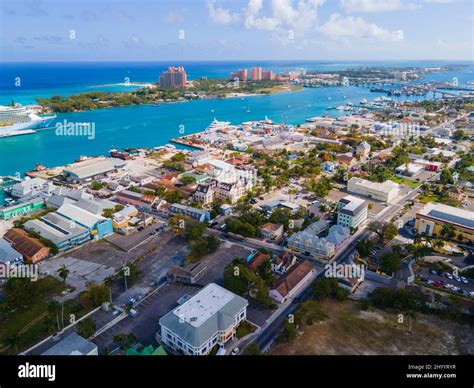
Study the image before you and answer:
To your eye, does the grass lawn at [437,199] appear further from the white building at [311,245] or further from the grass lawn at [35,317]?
the grass lawn at [35,317]

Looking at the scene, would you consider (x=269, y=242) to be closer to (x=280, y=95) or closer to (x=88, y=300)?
(x=88, y=300)

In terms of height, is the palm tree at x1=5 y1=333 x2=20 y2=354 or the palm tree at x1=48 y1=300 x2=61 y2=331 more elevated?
the palm tree at x1=48 y1=300 x2=61 y2=331

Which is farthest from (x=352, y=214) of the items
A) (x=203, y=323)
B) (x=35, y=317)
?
(x=35, y=317)

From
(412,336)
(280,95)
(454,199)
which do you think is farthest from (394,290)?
(280,95)

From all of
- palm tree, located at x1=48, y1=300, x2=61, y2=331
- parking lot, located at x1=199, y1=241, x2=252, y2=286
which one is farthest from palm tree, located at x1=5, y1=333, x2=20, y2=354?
parking lot, located at x1=199, y1=241, x2=252, y2=286

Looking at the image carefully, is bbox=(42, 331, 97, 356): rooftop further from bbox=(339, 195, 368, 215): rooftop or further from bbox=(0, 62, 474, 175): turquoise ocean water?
bbox=(0, 62, 474, 175): turquoise ocean water

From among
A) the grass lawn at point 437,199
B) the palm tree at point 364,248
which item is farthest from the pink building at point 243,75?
the palm tree at point 364,248

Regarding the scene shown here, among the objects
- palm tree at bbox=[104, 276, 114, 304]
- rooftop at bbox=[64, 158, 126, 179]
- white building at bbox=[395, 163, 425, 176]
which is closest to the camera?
palm tree at bbox=[104, 276, 114, 304]
